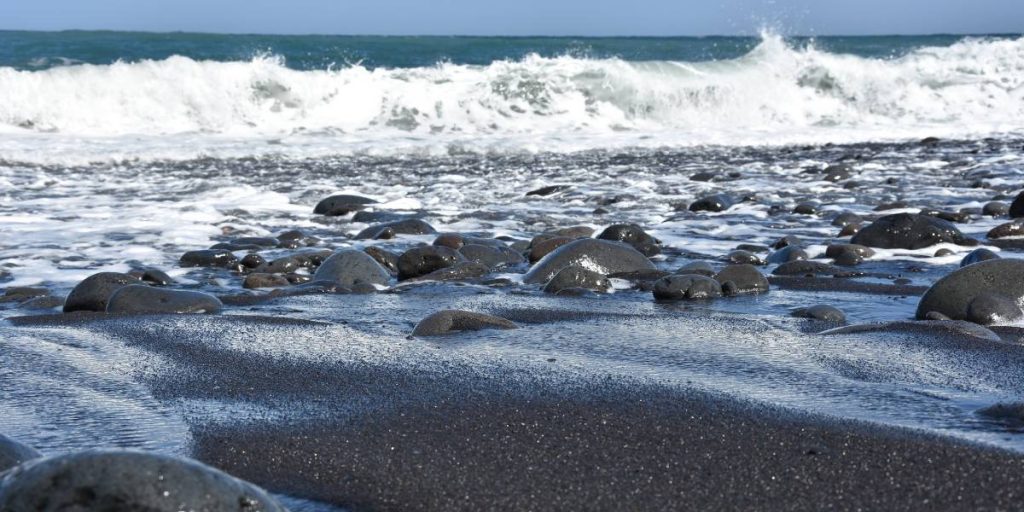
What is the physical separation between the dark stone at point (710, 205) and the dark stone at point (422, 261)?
2529 millimetres

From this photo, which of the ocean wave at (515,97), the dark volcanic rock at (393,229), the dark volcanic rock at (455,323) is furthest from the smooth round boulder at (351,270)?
the ocean wave at (515,97)

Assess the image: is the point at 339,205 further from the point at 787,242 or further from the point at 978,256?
the point at 978,256

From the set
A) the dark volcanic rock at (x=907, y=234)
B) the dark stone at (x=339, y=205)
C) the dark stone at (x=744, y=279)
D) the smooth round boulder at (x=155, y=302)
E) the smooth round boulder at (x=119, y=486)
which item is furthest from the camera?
the dark stone at (x=339, y=205)

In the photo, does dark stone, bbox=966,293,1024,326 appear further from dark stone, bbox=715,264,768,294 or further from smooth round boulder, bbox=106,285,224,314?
smooth round boulder, bbox=106,285,224,314

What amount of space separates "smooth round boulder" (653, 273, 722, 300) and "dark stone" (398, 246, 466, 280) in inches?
42.2

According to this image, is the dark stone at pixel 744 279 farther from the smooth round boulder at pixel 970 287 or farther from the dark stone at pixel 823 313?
the smooth round boulder at pixel 970 287

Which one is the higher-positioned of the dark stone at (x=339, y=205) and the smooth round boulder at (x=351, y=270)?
the smooth round boulder at (x=351, y=270)

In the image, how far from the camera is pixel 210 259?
5.31 meters

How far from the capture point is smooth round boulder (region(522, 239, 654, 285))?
15.7 feet

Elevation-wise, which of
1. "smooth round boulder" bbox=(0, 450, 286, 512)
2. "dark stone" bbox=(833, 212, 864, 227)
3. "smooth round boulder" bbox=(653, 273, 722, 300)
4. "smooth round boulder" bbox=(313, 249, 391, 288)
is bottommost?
"dark stone" bbox=(833, 212, 864, 227)

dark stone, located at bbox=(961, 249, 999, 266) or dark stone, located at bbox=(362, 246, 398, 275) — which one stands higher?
dark stone, located at bbox=(961, 249, 999, 266)

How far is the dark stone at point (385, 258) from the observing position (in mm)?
5141

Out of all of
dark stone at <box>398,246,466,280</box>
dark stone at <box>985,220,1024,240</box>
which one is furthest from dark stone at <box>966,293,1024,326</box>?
dark stone at <box>398,246,466,280</box>

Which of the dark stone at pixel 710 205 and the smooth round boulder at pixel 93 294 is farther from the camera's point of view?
the dark stone at pixel 710 205
